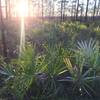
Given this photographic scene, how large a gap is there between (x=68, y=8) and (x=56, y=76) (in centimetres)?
5514

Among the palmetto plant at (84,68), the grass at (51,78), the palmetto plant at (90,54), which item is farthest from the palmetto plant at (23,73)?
the palmetto plant at (90,54)

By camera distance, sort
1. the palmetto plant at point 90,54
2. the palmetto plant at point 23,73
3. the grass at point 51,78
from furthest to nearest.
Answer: the palmetto plant at point 90,54 → the grass at point 51,78 → the palmetto plant at point 23,73

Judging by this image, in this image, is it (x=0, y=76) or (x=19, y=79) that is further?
(x=0, y=76)

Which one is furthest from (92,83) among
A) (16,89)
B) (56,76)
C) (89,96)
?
(16,89)

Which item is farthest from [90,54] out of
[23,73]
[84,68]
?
[23,73]

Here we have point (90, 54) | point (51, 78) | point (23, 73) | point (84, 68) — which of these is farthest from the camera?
point (84, 68)

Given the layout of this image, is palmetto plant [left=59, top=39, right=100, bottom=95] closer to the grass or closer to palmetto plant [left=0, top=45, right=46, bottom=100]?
the grass

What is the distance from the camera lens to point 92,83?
642 centimetres

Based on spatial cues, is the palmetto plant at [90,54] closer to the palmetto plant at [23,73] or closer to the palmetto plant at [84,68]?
the palmetto plant at [84,68]

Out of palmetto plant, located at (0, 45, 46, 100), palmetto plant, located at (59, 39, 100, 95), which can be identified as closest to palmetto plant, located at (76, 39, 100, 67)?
palmetto plant, located at (59, 39, 100, 95)

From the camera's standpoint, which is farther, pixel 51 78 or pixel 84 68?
pixel 84 68

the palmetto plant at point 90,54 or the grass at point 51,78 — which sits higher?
the palmetto plant at point 90,54

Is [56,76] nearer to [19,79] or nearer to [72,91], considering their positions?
[72,91]

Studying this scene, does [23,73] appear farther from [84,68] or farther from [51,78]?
[84,68]
